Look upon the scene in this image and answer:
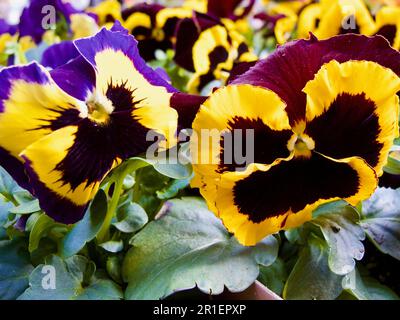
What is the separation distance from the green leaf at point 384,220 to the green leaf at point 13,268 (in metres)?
0.36

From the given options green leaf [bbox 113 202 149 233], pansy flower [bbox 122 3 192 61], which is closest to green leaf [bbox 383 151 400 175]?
green leaf [bbox 113 202 149 233]

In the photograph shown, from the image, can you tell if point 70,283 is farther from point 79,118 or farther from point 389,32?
point 389,32

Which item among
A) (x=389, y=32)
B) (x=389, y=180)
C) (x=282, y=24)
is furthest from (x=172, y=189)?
(x=282, y=24)

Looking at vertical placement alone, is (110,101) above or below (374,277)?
above

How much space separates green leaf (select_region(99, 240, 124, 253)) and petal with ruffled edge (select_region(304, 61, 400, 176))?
22 cm

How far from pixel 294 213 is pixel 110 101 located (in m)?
0.20

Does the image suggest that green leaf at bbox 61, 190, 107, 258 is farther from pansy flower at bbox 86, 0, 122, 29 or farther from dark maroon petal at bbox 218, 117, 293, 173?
pansy flower at bbox 86, 0, 122, 29

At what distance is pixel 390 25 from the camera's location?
85 centimetres

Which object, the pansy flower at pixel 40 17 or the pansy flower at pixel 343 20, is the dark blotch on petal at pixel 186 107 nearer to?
the pansy flower at pixel 343 20

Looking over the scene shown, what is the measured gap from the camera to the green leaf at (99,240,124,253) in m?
0.57

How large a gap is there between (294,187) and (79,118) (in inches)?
7.9
